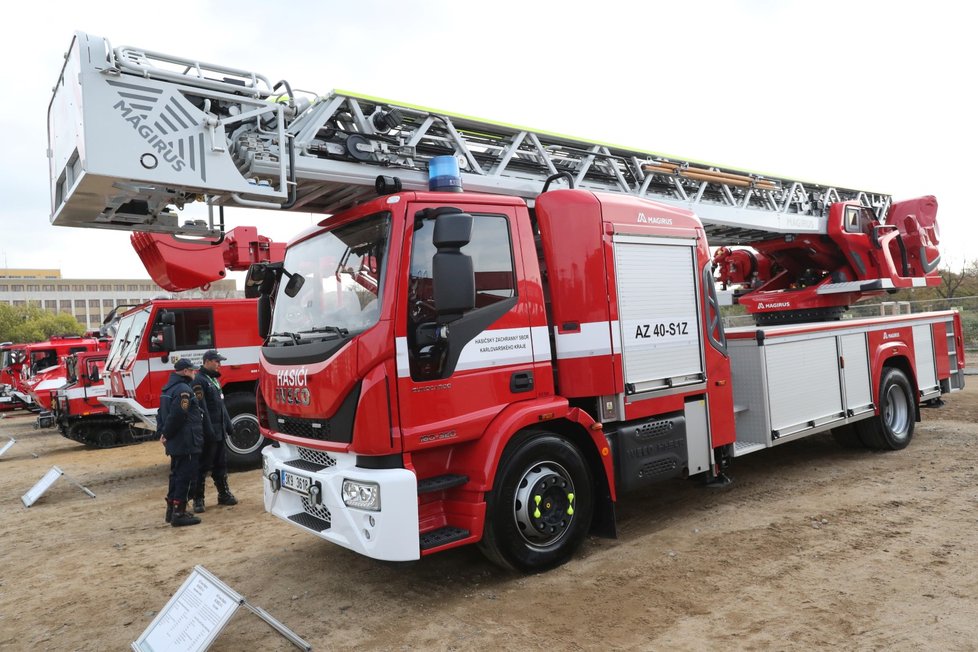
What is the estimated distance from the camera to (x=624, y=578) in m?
4.29

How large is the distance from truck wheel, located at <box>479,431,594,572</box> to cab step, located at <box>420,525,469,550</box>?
196 mm

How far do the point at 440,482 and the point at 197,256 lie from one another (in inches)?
233

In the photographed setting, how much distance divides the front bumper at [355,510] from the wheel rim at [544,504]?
0.85m

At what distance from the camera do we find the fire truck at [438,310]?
3.84m

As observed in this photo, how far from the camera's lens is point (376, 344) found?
3.81 metres

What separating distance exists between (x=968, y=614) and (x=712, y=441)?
7.15 ft

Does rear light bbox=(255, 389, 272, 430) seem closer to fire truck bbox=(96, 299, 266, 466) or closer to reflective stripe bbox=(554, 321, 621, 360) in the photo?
reflective stripe bbox=(554, 321, 621, 360)

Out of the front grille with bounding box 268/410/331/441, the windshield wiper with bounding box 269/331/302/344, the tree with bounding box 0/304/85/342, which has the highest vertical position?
the tree with bounding box 0/304/85/342

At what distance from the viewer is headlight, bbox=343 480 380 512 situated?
A: 3.69 m

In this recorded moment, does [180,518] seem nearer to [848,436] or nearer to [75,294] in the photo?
[848,436]

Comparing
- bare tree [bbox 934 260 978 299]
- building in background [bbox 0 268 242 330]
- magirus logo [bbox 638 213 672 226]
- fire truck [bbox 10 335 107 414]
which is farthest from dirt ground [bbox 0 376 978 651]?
building in background [bbox 0 268 242 330]

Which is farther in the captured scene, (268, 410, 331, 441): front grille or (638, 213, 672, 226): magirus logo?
(638, 213, 672, 226): magirus logo

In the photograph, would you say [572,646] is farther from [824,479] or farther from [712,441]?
[824,479]

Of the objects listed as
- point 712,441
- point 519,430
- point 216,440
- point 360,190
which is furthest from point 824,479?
point 216,440
